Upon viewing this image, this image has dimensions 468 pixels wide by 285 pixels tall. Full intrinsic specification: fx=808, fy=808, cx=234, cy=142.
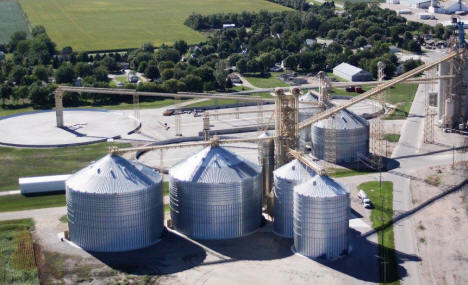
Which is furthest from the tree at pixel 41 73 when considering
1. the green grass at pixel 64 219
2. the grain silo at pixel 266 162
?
the grain silo at pixel 266 162

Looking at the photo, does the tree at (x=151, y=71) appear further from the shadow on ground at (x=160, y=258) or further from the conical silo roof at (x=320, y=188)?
the conical silo roof at (x=320, y=188)

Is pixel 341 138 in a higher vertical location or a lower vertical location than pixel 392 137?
higher

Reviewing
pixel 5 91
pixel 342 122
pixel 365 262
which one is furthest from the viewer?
pixel 5 91

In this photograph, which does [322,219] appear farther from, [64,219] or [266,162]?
[64,219]

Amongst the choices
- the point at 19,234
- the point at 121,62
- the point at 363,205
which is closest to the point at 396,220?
the point at 363,205

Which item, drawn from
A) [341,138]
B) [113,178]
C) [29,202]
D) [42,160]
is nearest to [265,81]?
A: [341,138]

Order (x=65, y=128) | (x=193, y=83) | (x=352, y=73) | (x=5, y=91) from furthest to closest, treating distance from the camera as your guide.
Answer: (x=352, y=73)
(x=193, y=83)
(x=5, y=91)
(x=65, y=128)

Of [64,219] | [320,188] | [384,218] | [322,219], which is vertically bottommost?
[384,218]

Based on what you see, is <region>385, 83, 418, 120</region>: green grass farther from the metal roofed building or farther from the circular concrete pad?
the circular concrete pad
